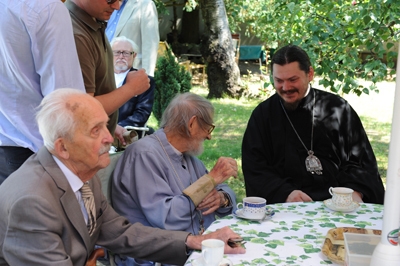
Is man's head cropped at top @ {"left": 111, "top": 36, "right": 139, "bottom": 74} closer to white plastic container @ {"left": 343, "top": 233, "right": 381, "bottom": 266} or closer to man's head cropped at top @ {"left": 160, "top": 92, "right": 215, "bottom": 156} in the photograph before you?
man's head cropped at top @ {"left": 160, "top": 92, "right": 215, "bottom": 156}

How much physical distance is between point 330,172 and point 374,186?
32cm

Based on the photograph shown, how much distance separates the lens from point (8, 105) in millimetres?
2061

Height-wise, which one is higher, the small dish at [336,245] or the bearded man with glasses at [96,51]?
the bearded man with glasses at [96,51]

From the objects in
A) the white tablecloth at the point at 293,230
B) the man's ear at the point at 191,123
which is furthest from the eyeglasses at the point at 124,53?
the white tablecloth at the point at 293,230

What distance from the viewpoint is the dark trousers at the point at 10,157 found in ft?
6.86

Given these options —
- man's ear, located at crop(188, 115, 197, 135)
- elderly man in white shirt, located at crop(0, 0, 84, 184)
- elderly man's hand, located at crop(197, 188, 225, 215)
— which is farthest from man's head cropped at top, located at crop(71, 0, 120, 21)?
elderly man's hand, located at crop(197, 188, 225, 215)

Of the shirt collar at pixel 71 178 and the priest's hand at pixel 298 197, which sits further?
the priest's hand at pixel 298 197

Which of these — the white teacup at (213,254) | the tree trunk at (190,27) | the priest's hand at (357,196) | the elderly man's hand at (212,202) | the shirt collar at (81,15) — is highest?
the tree trunk at (190,27)

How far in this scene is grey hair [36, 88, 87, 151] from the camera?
5.40 ft

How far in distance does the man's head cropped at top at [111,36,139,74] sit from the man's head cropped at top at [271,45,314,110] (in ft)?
6.88

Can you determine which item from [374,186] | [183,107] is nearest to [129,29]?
[183,107]

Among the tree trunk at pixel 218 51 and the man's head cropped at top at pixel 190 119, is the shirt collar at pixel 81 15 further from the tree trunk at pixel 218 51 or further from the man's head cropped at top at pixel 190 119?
the tree trunk at pixel 218 51

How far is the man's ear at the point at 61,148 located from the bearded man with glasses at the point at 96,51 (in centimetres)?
67

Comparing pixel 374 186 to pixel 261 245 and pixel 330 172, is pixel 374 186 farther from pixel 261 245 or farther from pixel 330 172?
pixel 261 245
